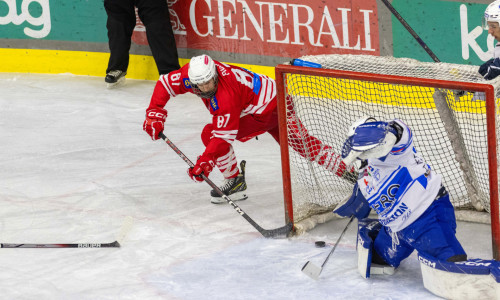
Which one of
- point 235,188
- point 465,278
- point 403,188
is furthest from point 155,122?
point 465,278

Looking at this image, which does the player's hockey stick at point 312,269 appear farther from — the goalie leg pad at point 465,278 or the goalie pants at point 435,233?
the goalie leg pad at point 465,278

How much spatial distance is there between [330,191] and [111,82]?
2.73m

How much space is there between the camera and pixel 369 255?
12.9ft

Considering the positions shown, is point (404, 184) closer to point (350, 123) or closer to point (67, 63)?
point (350, 123)

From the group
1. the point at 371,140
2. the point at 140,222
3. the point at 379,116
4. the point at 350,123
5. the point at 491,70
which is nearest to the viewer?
the point at 371,140

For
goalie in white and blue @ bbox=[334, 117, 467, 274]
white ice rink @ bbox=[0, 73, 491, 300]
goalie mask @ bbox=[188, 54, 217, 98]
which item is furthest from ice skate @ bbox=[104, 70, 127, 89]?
goalie in white and blue @ bbox=[334, 117, 467, 274]

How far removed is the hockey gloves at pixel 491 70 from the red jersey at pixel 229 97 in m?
1.18

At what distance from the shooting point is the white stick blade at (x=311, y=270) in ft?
13.1

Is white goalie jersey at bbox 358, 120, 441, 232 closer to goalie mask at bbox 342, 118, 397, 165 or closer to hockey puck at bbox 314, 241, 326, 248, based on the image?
goalie mask at bbox 342, 118, 397, 165

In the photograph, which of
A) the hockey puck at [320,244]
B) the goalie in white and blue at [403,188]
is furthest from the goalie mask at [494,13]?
the hockey puck at [320,244]

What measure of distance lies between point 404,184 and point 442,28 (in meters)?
2.26

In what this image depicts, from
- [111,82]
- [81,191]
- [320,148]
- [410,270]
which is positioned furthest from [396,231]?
[111,82]

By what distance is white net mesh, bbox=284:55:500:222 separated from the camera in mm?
4301

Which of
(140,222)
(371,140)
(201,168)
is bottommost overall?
(140,222)
